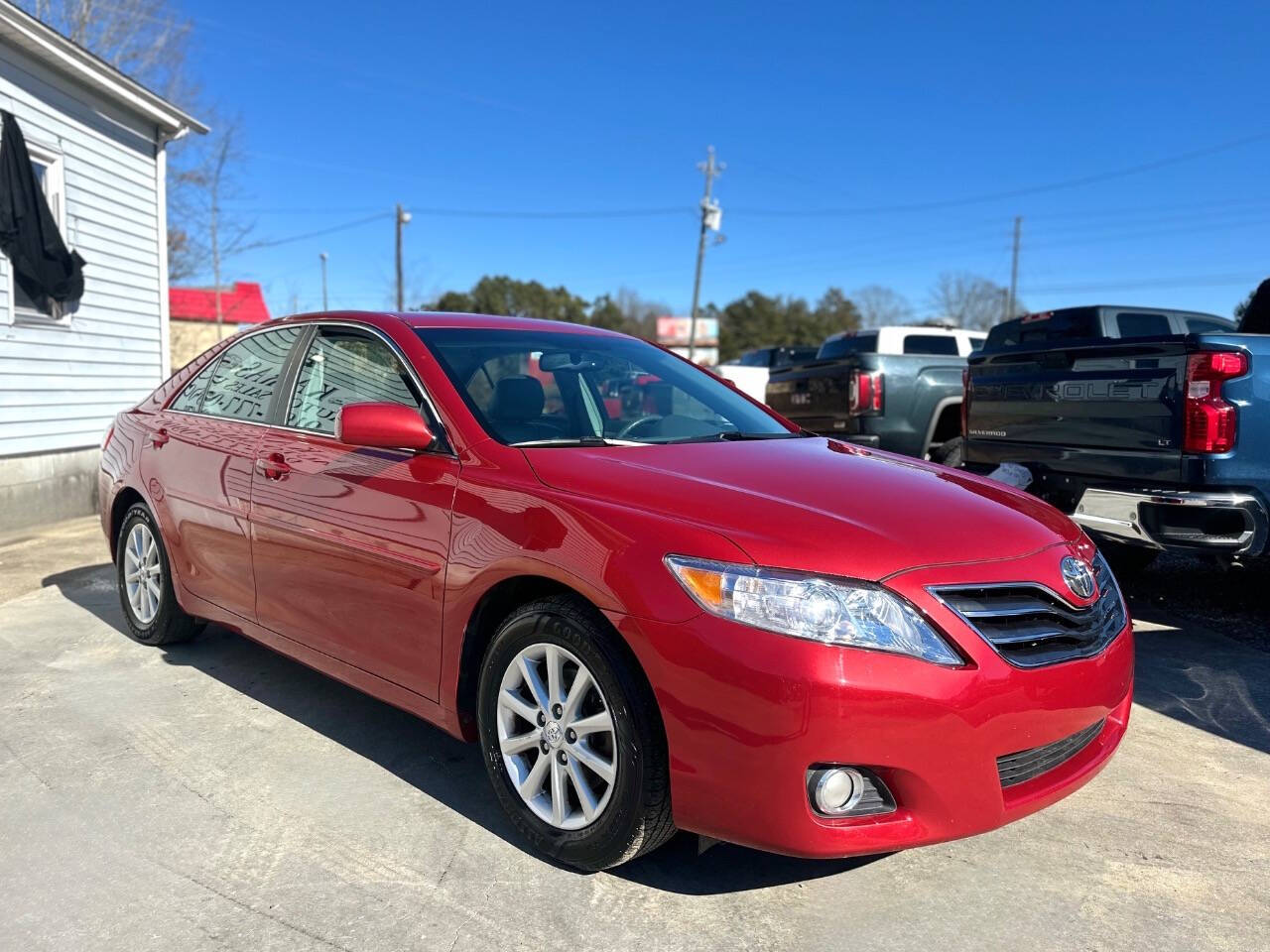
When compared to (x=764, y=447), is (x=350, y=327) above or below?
above

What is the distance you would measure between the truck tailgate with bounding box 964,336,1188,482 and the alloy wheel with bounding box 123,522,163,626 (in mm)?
4726

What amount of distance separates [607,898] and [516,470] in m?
1.24

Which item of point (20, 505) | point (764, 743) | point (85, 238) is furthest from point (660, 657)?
point (85, 238)

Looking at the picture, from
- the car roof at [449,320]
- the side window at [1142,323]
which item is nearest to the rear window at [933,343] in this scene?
the side window at [1142,323]

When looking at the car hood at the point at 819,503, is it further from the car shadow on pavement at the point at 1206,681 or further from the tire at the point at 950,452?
the tire at the point at 950,452

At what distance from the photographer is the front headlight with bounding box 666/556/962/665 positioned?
227cm

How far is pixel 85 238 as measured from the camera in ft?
31.4

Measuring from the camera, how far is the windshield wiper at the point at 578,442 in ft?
10.1

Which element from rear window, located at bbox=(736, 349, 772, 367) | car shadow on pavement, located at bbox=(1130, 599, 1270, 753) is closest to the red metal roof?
rear window, located at bbox=(736, 349, 772, 367)

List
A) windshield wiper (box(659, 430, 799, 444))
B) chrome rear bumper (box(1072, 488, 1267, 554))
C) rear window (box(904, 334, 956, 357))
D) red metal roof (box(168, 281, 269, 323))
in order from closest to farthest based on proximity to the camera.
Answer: windshield wiper (box(659, 430, 799, 444))
chrome rear bumper (box(1072, 488, 1267, 554))
rear window (box(904, 334, 956, 357))
red metal roof (box(168, 281, 269, 323))

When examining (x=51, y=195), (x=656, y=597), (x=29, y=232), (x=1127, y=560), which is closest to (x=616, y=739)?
(x=656, y=597)

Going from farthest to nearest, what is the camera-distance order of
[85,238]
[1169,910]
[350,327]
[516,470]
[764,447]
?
1. [85,238]
2. [350,327]
3. [764,447]
4. [516,470]
5. [1169,910]

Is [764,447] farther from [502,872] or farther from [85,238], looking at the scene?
[85,238]

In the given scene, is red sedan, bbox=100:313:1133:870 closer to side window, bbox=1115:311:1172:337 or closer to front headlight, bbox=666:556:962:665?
front headlight, bbox=666:556:962:665
